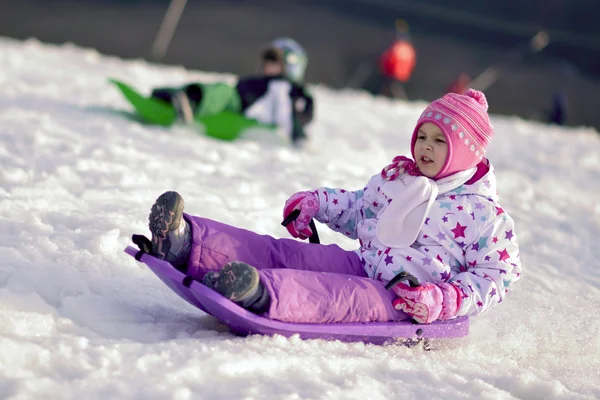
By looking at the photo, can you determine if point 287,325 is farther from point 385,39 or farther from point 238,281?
point 385,39

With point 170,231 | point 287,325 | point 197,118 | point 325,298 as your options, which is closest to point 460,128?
point 325,298

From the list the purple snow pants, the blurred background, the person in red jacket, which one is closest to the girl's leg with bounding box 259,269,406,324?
the purple snow pants

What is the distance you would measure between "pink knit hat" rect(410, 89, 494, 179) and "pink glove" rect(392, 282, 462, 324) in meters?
0.34

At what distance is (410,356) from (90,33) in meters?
9.24

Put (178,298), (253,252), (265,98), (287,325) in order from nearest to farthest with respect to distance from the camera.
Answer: (287,325)
(253,252)
(178,298)
(265,98)

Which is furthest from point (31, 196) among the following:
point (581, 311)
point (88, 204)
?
point (581, 311)

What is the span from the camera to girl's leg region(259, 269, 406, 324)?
6.39 ft

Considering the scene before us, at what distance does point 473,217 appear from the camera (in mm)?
2180

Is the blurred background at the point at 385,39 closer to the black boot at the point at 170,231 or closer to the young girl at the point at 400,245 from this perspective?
the young girl at the point at 400,245

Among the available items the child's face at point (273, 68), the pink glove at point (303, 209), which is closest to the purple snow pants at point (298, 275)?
the pink glove at point (303, 209)

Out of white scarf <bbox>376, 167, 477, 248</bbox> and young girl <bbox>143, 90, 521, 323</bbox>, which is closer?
young girl <bbox>143, 90, 521, 323</bbox>

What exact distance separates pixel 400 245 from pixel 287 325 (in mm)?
422

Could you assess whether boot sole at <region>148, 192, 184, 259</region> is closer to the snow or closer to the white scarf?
the snow

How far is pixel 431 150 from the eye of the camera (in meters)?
2.24
